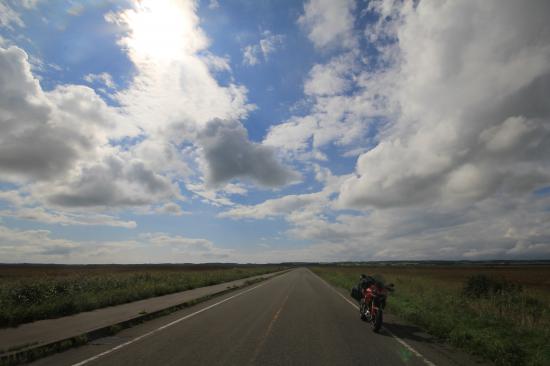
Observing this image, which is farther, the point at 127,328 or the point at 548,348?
the point at 127,328

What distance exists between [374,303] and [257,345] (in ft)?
15.7

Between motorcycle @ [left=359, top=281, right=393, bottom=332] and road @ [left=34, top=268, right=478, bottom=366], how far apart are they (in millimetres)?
362

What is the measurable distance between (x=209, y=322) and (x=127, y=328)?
2538 mm

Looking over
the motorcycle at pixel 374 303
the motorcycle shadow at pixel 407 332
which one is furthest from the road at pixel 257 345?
the motorcycle at pixel 374 303

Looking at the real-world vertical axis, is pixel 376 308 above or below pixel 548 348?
above

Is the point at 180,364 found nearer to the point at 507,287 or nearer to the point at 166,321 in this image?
the point at 166,321

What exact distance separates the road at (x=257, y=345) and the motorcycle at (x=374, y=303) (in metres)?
0.36

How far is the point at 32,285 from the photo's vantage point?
16250 millimetres

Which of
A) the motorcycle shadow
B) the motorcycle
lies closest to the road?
the motorcycle shadow

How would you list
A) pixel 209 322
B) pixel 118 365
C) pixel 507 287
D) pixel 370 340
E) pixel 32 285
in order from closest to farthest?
1. pixel 118 365
2. pixel 370 340
3. pixel 209 322
4. pixel 32 285
5. pixel 507 287

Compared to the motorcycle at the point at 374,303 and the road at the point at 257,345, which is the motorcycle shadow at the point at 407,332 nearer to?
the road at the point at 257,345

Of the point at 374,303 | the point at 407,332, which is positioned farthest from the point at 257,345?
the point at 407,332

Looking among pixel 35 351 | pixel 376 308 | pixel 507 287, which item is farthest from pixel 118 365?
pixel 507 287

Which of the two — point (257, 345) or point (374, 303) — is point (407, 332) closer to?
point (374, 303)
